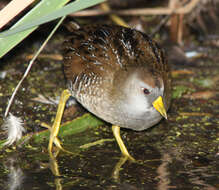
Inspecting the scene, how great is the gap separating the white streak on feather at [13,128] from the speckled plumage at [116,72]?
526 mm

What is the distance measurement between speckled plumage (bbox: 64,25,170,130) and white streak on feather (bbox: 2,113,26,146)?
526mm

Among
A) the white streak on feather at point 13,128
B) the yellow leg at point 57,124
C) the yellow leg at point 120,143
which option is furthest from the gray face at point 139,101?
the white streak on feather at point 13,128

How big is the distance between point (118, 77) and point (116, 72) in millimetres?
63

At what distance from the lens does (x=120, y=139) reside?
3707 millimetres

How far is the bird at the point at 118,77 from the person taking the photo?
3.43 metres

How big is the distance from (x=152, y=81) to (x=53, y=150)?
975mm

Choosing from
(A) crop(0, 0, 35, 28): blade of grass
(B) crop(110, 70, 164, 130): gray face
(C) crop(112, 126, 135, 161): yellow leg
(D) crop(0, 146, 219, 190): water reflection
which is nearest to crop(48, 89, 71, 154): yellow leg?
(D) crop(0, 146, 219, 190): water reflection

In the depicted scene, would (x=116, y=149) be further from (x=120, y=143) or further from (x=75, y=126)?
(x=75, y=126)

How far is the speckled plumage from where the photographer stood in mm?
3463

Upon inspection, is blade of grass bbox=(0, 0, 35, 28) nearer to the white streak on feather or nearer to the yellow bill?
the white streak on feather

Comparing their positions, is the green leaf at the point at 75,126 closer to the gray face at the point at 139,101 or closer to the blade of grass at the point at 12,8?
the gray face at the point at 139,101

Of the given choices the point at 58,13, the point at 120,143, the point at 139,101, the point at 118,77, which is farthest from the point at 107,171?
the point at 58,13

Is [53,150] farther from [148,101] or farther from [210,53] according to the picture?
[210,53]

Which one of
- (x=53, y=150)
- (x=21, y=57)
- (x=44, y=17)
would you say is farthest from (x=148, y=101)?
(x=21, y=57)
